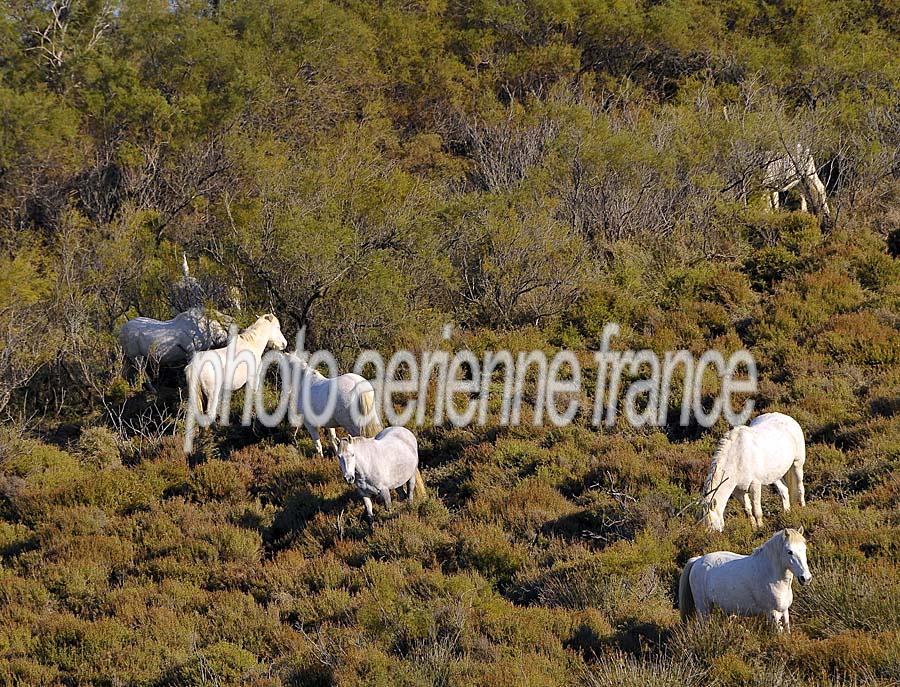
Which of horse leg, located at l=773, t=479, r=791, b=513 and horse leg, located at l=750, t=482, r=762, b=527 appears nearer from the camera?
horse leg, located at l=750, t=482, r=762, b=527

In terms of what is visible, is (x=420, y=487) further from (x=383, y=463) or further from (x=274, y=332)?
(x=274, y=332)

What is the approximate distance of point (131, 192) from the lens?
21.7 meters

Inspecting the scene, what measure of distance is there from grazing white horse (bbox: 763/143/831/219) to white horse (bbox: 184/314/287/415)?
12.6 metres

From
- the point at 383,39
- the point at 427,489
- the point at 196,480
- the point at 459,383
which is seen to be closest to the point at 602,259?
the point at 459,383

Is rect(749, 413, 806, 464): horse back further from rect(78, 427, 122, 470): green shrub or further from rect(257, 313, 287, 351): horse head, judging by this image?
rect(78, 427, 122, 470): green shrub

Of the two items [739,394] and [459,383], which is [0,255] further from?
[739,394]

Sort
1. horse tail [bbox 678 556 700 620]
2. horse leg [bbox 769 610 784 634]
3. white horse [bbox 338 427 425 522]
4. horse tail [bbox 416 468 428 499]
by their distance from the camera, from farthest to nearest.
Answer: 1. horse tail [bbox 416 468 428 499]
2. white horse [bbox 338 427 425 522]
3. horse tail [bbox 678 556 700 620]
4. horse leg [bbox 769 610 784 634]

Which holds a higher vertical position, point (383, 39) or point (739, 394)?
point (383, 39)

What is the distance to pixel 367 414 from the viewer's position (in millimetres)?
10219

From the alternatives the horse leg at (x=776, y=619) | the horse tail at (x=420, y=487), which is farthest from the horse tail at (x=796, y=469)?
the horse tail at (x=420, y=487)

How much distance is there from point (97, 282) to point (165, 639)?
902 centimetres

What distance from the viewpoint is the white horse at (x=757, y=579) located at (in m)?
5.53

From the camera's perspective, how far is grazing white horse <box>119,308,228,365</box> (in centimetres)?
1279

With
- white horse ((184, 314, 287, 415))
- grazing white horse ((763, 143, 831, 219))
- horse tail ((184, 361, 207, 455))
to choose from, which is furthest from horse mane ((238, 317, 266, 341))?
grazing white horse ((763, 143, 831, 219))
